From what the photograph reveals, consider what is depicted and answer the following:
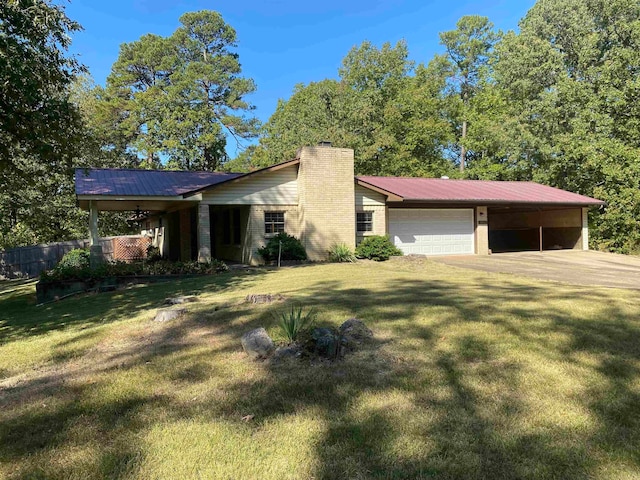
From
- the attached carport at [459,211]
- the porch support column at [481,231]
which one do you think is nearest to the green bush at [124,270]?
the attached carport at [459,211]

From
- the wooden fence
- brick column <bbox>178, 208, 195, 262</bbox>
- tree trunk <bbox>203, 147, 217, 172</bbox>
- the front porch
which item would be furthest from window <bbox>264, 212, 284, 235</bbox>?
tree trunk <bbox>203, 147, 217, 172</bbox>

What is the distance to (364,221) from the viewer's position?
2020 centimetres

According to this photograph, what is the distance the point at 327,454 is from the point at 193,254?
1917cm

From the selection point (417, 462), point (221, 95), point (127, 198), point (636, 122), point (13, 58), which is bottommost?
point (417, 462)

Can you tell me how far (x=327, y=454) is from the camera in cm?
306

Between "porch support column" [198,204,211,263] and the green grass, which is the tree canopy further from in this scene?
the green grass

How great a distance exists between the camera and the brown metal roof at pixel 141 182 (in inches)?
623

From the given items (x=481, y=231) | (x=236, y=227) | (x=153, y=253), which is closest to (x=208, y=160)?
(x=153, y=253)

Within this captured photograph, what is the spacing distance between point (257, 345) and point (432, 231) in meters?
18.0

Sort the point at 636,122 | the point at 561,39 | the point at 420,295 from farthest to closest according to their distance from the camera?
the point at 561,39 → the point at 636,122 → the point at 420,295

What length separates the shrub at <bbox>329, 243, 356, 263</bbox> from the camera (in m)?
18.0

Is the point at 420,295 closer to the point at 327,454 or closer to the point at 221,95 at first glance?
the point at 327,454

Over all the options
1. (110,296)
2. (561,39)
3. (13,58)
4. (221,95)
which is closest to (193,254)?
(110,296)

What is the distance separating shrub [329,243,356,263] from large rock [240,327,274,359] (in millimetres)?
12892
